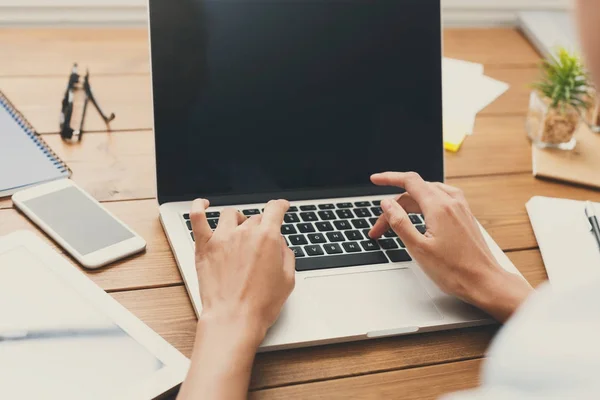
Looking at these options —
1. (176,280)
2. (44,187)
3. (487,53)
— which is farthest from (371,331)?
(487,53)

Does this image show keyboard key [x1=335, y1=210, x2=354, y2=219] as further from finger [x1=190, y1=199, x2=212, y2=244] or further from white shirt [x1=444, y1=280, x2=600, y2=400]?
white shirt [x1=444, y1=280, x2=600, y2=400]

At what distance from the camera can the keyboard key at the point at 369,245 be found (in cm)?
82

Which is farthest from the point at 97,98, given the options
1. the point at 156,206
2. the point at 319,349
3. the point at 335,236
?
the point at 319,349

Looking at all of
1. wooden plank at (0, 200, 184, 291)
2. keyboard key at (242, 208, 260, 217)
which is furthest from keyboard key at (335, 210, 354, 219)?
wooden plank at (0, 200, 184, 291)

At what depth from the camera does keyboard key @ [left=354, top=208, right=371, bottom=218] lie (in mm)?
874

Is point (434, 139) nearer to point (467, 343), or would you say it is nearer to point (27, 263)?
point (467, 343)

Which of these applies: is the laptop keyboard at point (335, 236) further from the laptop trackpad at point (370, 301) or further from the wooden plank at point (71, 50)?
the wooden plank at point (71, 50)

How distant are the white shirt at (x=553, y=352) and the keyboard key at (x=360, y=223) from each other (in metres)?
0.35

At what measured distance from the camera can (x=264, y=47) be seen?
88cm

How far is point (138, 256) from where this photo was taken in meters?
0.81

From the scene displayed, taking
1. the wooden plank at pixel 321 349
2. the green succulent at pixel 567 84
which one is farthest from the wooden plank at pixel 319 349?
the green succulent at pixel 567 84

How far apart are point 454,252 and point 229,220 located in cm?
26

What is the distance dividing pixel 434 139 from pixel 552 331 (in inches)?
19.3

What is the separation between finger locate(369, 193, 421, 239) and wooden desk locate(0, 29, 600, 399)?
0.13 m
